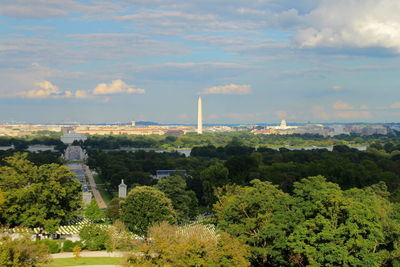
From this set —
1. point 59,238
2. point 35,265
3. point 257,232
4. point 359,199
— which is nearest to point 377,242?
point 359,199

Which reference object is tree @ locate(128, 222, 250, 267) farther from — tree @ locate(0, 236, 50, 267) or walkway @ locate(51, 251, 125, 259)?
walkway @ locate(51, 251, 125, 259)

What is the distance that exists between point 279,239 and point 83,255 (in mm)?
14084

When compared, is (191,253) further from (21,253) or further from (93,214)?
(93,214)

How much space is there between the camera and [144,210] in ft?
133

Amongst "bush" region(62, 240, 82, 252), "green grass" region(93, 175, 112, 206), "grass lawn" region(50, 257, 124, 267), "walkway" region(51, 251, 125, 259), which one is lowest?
"green grass" region(93, 175, 112, 206)

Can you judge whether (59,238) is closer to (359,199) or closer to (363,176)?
(359,199)

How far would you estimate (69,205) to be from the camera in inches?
1745

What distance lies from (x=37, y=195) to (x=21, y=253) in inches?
625

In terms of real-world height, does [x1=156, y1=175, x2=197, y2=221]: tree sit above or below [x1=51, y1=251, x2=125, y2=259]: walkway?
above

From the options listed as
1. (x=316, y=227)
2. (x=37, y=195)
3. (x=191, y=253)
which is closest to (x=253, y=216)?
(x=316, y=227)

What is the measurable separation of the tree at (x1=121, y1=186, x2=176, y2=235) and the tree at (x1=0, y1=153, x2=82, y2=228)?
219 inches

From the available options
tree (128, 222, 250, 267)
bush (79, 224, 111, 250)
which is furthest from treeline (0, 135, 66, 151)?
tree (128, 222, 250, 267)

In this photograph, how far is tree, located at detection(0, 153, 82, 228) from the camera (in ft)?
133

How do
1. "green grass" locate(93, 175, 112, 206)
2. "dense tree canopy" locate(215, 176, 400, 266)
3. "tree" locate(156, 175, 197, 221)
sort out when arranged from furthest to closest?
"green grass" locate(93, 175, 112, 206)
"tree" locate(156, 175, 197, 221)
"dense tree canopy" locate(215, 176, 400, 266)
